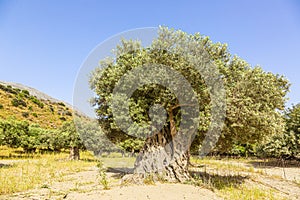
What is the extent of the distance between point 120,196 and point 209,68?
613 cm

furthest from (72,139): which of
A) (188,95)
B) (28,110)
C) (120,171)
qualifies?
(28,110)

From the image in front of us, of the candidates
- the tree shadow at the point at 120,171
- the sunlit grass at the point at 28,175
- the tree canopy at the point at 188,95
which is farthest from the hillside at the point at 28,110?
the tree canopy at the point at 188,95

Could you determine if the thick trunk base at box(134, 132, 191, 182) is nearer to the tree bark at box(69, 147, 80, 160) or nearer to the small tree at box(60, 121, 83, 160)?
the small tree at box(60, 121, 83, 160)

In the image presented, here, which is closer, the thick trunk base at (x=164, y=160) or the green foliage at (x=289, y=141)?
the thick trunk base at (x=164, y=160)

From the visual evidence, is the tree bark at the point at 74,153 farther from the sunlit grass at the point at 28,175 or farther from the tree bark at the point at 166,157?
the tree bark at the point at 166,157

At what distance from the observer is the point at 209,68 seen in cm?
955

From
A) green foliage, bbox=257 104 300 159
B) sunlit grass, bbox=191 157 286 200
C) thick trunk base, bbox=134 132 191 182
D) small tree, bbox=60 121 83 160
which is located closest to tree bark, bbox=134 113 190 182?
thick trunk base, bbox=134 132 191 182

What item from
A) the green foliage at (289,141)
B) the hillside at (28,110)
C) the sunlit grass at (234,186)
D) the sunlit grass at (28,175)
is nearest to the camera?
the sunlit grass at (234,186)

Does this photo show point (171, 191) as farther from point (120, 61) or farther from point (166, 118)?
point (120, 61)

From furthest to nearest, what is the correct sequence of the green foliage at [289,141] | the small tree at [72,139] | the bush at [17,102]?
the bush at [17,102] → the small tree at [72,139] → the green foliage at [289,141]

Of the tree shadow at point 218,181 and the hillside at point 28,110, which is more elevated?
the hillside at point 28,110

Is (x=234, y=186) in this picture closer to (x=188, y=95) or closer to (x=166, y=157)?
(x=166, y=157)

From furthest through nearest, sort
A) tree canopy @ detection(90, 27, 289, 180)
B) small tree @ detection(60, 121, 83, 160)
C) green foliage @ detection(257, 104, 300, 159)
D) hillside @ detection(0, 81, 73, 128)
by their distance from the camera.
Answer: hillside @ detection(0, 81, 73, 128) → small tree @ detection(60, 121, 83, 160) → green foliage @ detection(257, 104, 300, 159) → tree canopy @ detection(90, 27, 289, 180)

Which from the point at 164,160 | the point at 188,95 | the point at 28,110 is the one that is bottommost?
the point at 164,160
